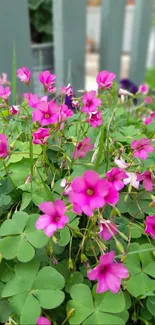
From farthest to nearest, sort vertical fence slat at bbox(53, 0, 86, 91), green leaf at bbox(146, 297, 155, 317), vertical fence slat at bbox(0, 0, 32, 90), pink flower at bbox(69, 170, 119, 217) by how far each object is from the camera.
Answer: vertical fence slat at bbox(53, 0, 86, 91) < vertical fence slat at bbox(0, 0, 32, 90) < green leaf at bbox(146, 297, 155, 317) < pink flower at bbox(69, 170, 119, 217)

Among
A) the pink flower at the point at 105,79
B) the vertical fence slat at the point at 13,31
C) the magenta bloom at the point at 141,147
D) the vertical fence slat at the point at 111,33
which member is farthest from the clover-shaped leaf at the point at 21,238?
the vertical fence slat at the point at 111,33

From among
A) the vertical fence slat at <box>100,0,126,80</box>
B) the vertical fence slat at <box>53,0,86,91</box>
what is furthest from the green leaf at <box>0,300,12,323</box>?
the vertical fence slat at <box>100,0,126,80</box>

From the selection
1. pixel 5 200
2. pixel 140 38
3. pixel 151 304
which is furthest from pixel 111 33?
pixel 151 304

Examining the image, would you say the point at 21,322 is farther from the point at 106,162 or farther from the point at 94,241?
the point at 106,162

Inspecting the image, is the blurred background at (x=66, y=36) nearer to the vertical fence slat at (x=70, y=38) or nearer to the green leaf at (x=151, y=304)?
the vertical fence slat at (x=70, y=38)

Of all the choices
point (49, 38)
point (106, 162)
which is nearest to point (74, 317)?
point (106, 162)

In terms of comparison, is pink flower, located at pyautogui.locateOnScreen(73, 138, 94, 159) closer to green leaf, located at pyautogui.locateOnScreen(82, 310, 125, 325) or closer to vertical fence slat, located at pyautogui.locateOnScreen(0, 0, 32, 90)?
green leaf, located at pyautogui.locateOnScreen(82, 310, 125, 325)

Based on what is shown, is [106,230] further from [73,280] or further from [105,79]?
[105,79]
